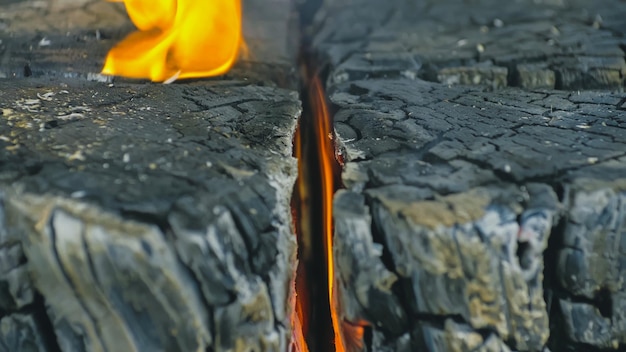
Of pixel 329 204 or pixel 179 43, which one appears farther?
pixel 179 43

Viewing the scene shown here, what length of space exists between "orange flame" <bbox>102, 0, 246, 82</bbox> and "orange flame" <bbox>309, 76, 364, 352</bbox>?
0.31m

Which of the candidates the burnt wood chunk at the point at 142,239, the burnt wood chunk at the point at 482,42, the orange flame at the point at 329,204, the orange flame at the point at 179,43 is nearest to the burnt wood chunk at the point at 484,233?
the orange flame at the point at 329,204

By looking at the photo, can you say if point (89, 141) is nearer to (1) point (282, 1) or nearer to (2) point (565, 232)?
(2) point (565, 232)

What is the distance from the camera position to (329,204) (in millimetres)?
1323

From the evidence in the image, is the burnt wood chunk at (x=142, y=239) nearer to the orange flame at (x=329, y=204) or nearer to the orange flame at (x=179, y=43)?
the orange flame at (x=329, y=204)

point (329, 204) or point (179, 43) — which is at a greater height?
point (179, 43)

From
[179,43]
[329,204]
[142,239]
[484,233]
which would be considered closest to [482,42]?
[329,204]

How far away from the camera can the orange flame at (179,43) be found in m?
1.52

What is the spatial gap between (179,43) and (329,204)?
676 mm

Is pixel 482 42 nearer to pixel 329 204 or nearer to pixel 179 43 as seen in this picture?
pixel 329 204

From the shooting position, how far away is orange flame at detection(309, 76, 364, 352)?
95cm

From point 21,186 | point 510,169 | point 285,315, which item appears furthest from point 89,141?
point 510,169

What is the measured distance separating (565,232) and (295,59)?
Answer: 3.98 ft

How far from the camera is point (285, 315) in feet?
2.96
